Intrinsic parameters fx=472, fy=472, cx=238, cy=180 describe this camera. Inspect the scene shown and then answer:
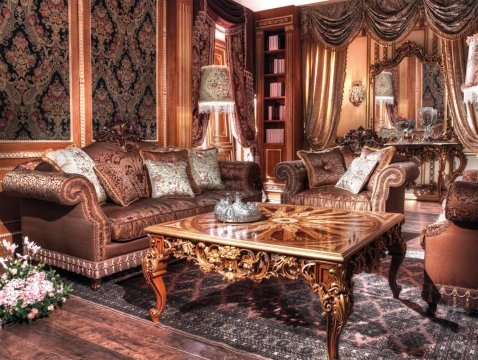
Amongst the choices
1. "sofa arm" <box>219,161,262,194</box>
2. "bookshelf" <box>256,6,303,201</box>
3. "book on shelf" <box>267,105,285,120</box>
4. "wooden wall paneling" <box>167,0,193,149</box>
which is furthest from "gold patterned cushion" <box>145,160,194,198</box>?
"book on shelf" <box>267,105,285,120</box>

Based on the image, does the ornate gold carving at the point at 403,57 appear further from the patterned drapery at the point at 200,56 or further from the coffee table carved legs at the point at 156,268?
the coffee table carved legs at the point at 156,268

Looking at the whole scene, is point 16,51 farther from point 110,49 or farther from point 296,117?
point 296,117

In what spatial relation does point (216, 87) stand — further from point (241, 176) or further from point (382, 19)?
point (382, 19)

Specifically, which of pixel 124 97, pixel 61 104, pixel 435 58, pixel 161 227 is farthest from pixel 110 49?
pixel 435 58

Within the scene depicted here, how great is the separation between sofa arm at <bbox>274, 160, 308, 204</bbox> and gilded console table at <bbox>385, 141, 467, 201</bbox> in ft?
7.81

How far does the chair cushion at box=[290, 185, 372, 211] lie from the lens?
412cm

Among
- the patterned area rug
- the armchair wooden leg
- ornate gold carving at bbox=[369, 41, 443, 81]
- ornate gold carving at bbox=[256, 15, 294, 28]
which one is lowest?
the patterned area rug

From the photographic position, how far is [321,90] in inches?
273

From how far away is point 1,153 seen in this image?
3.70m

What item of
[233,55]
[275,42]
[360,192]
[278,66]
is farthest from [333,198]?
[275,42]

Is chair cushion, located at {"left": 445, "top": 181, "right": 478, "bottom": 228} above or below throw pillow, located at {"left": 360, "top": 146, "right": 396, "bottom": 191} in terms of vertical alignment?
below

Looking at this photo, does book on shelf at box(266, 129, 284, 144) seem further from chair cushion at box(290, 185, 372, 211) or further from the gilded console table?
chair cushion at box(290, 185, 372, 211)

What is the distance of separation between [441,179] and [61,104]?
4835mm

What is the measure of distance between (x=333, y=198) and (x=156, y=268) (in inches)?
87.4
